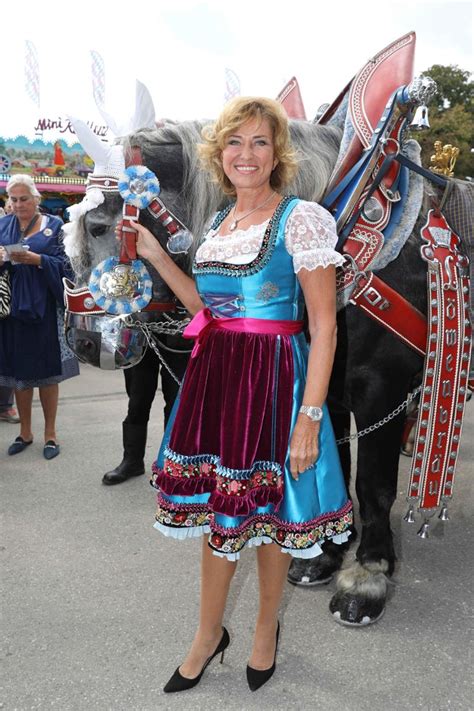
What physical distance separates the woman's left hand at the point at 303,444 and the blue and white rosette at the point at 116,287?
665 millimetres

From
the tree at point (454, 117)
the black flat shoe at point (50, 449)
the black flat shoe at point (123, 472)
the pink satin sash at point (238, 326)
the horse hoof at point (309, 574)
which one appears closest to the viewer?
the pink satin sash at point (238, 326)

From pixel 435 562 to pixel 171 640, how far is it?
1235mm

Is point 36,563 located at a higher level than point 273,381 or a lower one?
lower

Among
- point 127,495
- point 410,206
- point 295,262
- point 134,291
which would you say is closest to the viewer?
point 295,262

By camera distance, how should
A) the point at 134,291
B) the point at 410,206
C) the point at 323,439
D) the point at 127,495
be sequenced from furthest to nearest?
the point at 127,495 → the point at 410,206 → the point at 134,291 → the point at 323,439

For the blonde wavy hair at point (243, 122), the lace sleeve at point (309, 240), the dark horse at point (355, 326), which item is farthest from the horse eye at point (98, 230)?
the lace sleeve at point (309, 240)

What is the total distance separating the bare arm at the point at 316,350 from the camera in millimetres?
1486

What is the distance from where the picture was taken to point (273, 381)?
5.09 ft

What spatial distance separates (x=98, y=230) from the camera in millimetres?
1849

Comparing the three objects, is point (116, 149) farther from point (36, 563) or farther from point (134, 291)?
point (36, 563)

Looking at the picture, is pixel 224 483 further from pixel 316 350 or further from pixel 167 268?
pixel 167 268

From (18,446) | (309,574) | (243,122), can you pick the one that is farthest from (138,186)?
(18,446)

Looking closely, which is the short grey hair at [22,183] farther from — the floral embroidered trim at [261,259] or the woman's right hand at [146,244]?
the floral embroidered trim at [261,259]

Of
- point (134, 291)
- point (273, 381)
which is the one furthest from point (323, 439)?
point (134, 291)
